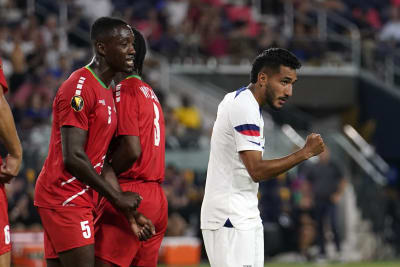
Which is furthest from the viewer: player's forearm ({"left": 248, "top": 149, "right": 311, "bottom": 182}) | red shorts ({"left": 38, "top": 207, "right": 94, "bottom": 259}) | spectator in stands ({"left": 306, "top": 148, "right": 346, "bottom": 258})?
spectator in stands ({"left": 306, "top": 148, "right": 346, "bottom": 258})

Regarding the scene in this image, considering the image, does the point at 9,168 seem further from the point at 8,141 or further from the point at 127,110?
the point at 127,110

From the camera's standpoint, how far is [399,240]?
1748 centimetres

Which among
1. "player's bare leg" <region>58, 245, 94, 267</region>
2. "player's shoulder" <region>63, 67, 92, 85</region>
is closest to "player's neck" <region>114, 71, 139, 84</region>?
"player's shoulder" <region>63, 67, 92, 85</region>

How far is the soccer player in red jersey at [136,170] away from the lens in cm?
593

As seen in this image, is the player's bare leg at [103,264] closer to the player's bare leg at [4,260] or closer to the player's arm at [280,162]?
the player's bare leg at [4,260]

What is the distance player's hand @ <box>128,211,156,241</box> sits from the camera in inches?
227

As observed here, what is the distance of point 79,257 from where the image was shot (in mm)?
5695

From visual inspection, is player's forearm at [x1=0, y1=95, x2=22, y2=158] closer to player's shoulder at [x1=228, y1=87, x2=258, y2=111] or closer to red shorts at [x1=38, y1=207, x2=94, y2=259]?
red shorts at [x1=38, y1=207, x2=94, y2=259]

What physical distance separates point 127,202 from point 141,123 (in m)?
0.57

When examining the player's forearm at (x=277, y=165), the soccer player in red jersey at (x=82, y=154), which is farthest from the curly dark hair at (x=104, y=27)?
the player's forearm at (x=277, y=165)

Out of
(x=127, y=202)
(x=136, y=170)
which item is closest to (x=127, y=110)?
(x=136, y=170)

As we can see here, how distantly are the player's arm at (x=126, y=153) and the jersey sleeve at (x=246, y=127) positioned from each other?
2.09ft

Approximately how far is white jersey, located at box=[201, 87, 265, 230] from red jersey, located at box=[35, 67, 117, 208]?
0.77 meters

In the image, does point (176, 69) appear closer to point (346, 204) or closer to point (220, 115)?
point (346, 204)
